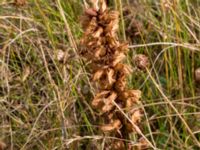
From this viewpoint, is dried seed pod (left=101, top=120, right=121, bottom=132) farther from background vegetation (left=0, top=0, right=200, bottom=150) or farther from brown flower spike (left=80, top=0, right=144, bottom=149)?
background vegetation (left=0, top=0, right=200, bottom=150)

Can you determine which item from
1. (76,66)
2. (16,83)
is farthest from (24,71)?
(76,66)

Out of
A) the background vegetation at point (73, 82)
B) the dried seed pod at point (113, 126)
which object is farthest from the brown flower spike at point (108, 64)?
the background vegetation at point (73, 82)

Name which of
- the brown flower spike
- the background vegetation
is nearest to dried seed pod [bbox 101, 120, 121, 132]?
the brown flower spike

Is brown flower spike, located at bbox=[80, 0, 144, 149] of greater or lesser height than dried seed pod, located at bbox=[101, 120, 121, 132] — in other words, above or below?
above

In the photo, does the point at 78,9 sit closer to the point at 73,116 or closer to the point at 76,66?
the point at 76,66

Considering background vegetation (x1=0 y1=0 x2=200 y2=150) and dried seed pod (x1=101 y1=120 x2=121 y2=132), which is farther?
background vegetation (x1=0 y1=0 x2=200 y2=150)
